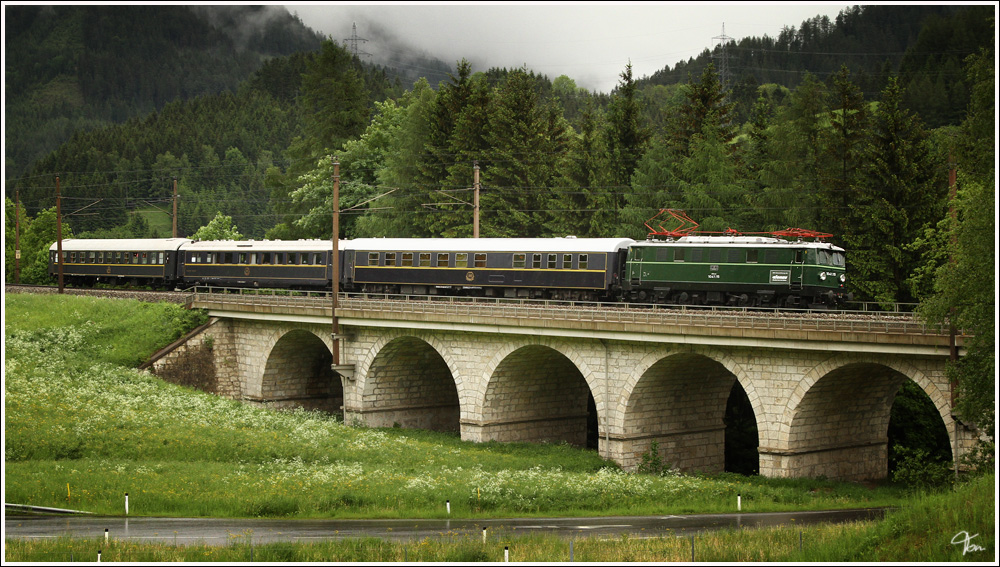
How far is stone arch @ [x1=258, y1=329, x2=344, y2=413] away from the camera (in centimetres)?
5400

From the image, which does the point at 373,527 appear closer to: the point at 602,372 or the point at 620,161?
the point at 602,372

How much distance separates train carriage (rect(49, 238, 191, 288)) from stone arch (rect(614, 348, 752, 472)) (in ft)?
134

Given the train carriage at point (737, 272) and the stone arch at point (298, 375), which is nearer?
the train carriage at point (737, 272)

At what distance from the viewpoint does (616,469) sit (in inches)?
1507

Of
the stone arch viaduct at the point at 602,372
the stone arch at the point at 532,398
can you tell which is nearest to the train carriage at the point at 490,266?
the stone arch viaduct at the point at 602,372

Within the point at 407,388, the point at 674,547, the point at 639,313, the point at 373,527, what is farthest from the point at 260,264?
the point at 674,547

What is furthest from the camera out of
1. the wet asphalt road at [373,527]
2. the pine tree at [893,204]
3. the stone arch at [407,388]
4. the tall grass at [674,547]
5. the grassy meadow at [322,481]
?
the stone arch at [407,388]

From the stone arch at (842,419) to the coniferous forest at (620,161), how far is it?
429 cm

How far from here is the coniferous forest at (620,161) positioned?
47000 millimetres

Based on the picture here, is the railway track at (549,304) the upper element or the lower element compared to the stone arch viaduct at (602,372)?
upper

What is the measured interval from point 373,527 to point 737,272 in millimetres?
20161

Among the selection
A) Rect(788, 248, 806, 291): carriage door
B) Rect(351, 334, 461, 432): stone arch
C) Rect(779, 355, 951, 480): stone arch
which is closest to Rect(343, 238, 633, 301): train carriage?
Rect(351, 334, 461, 432): stone arch

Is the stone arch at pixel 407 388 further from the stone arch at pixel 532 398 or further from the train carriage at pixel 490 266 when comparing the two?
the train carriage at pixel 490 266

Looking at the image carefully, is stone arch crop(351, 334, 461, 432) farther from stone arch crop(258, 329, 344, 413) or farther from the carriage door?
the carriage door
